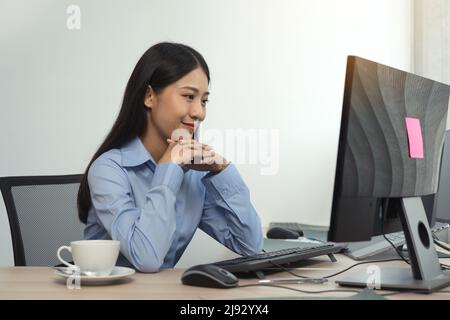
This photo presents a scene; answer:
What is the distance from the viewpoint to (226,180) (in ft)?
4.52

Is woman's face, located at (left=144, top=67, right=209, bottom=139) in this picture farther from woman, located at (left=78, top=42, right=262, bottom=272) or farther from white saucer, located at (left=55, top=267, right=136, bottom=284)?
white saucer, located at (left=55, top=267, right=136, bottom=284)

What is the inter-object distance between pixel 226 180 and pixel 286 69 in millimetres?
1189

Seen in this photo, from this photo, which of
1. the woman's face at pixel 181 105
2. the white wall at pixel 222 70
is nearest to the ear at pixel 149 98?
the woman's face at pixel 181 105

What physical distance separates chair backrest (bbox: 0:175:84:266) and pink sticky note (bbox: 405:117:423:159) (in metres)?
1.01

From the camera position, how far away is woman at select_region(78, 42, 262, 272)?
49.5 inches

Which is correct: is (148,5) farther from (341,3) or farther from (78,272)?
(78,272)

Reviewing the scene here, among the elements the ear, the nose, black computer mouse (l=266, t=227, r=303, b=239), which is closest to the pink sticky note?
the nose

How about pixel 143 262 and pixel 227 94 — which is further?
pixel 227 94

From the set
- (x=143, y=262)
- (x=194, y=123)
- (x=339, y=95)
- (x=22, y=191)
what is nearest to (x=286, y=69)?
(x=339, y=95)

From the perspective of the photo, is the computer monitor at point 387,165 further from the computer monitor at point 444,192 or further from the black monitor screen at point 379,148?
the computer monitor at point 444,192

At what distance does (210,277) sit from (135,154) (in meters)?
0.52

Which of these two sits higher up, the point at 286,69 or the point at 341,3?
the point at 341,3

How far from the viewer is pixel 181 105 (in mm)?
1358

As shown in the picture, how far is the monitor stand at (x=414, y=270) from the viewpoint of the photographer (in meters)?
0.92
